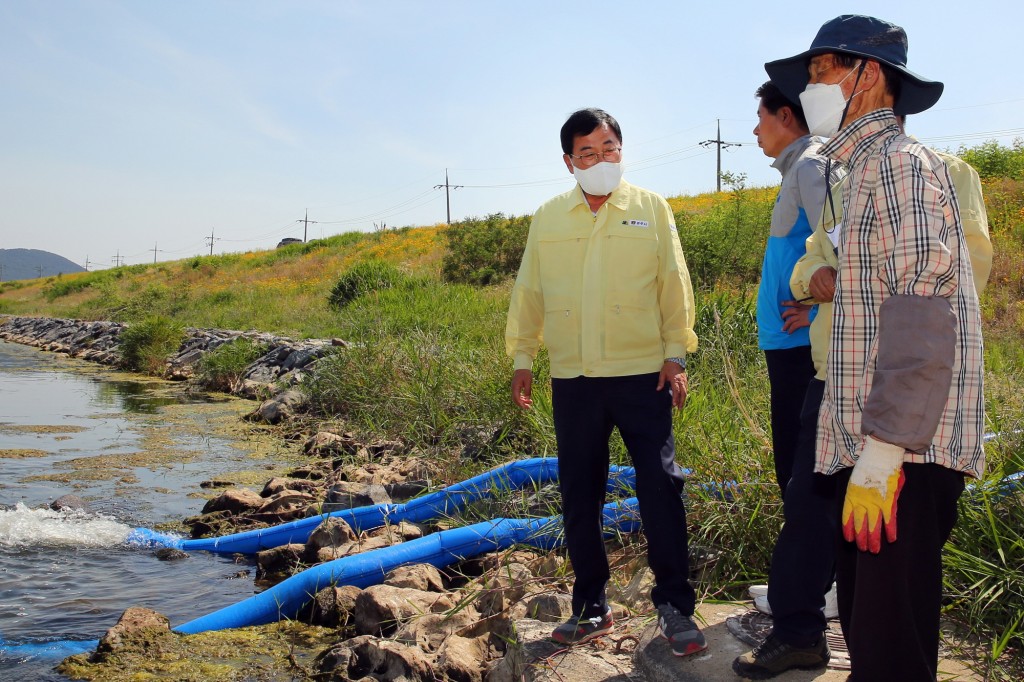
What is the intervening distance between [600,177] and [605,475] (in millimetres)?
1085

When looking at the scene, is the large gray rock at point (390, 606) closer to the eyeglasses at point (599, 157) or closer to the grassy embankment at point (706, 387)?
the grassy embankment at point (706, 387)

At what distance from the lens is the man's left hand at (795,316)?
2799 mm

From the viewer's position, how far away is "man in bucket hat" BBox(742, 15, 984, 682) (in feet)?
5.65

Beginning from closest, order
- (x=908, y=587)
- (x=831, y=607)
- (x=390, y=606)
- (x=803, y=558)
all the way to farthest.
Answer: (x=908, y=587) < (x=803, y=558) < (x=831, y=607) < (x=390, y=606)

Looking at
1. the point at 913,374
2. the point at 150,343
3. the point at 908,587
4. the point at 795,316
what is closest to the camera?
the point at 913,374

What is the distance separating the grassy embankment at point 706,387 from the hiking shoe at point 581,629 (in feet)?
1.95

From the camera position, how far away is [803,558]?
8.77 feet

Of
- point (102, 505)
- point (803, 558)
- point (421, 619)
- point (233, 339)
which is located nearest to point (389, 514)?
point (421, 619)

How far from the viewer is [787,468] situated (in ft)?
9.76

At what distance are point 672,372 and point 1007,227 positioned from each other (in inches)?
486

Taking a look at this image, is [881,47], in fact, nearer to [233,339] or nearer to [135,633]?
[135,633]

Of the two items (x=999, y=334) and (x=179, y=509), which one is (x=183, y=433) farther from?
(x=999, y=334)

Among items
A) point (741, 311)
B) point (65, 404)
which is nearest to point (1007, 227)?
point (741, 311)

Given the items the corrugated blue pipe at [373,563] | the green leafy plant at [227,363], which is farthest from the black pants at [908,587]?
the green leafy plant at [227,363]
